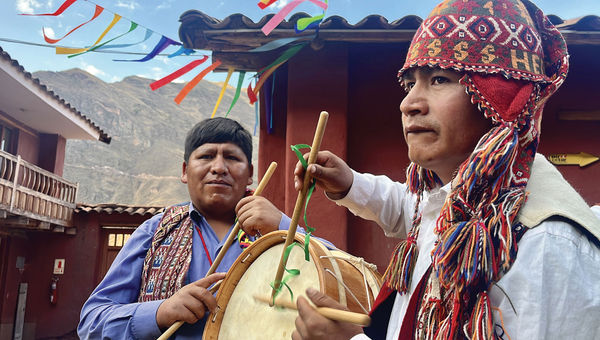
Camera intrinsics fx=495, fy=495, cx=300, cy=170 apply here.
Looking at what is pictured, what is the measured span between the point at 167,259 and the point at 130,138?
71739 mm

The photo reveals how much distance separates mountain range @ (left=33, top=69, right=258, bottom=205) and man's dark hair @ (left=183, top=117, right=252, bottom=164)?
178 ft

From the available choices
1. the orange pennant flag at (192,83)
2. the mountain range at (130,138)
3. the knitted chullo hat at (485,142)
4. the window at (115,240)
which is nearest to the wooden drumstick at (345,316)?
the knitted chullo hat at (485,142)

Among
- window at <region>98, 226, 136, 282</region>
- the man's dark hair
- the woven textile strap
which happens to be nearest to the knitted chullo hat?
the woven textile strap

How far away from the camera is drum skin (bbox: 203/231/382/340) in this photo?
1.46 metres

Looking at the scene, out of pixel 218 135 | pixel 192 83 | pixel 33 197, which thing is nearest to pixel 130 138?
pixel 33 197

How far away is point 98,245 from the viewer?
13711 millimetres

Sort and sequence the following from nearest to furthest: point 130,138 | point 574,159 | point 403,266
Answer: point 403,266 → point 574,159 → point 130,138

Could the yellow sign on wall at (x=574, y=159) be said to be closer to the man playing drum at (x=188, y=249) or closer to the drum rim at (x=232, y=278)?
the man playing drum at (x=188, y=249)

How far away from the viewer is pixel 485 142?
1.11 metres

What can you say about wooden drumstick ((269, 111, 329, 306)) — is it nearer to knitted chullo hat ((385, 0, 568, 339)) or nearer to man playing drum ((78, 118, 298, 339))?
knitted chullo hat ((385, 0, 568, 339))

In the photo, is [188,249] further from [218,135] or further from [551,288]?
[551,288]

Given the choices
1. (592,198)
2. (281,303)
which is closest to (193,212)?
(281,303)

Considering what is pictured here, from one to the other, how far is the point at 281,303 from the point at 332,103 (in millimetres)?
3351

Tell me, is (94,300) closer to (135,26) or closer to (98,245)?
(135,26)
